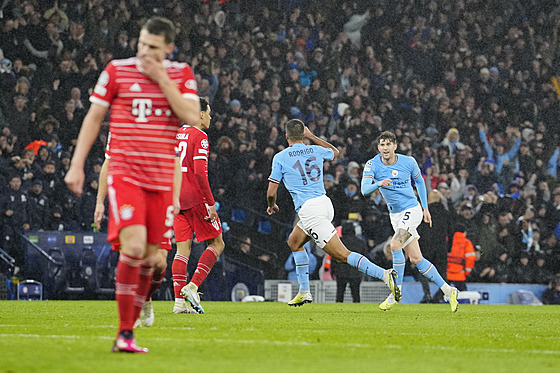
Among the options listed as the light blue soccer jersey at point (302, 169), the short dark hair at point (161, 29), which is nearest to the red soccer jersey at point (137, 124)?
the short dark hair at point (161, 29)

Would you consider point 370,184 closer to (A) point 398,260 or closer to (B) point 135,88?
(A) point 398,260

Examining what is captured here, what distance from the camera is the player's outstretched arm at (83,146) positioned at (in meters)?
5.59

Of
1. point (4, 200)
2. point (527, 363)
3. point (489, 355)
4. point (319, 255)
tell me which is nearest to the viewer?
point (527, 363)

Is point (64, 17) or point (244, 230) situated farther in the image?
point (64, 17)

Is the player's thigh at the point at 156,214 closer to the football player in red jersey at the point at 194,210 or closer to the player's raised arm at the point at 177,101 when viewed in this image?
the player's raised arm at the point at 177,101

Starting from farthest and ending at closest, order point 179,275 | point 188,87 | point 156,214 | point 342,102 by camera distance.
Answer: point 342,102
point 179,275
point 188,87
point 156,214

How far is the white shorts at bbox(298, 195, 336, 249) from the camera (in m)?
12.5

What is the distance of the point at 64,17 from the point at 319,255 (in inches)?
337

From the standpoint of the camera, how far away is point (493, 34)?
27.5m

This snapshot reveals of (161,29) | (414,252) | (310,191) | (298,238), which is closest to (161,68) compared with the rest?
(161,29)

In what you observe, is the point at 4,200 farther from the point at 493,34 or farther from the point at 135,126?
the point at 493,34

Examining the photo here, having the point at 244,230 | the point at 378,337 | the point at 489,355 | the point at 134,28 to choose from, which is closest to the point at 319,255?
the point at 244,230

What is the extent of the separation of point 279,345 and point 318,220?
6125 millimetres

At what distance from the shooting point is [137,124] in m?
5.93
